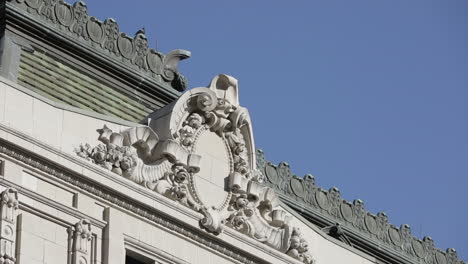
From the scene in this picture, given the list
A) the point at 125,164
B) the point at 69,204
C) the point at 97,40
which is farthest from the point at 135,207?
the point at 97,40


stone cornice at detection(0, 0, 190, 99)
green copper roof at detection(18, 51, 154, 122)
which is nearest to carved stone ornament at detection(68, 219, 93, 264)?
green copper roof at detection(18, 51, 154, 122)

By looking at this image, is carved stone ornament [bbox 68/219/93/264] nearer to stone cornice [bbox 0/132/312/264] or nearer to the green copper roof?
stone cornice [bbox 0/132/312/264]

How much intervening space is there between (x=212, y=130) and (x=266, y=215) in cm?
276

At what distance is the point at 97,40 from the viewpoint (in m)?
53.9

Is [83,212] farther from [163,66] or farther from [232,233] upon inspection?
[163,66]

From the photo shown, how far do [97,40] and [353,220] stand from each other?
10.3m

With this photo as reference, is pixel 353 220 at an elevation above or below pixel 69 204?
above

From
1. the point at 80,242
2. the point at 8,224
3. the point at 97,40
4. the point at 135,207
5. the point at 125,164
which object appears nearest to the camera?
the point at 8,224

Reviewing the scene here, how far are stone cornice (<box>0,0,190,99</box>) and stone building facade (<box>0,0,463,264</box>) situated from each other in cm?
4

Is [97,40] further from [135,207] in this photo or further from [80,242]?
[80,242]

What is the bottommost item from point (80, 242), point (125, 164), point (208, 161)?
point (80, 242)

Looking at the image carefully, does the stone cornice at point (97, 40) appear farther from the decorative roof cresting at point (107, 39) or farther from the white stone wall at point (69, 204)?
the white stone wall at point (69, 204)

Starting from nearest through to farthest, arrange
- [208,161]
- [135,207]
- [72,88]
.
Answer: [135,207] → [208,161] → [72,88]

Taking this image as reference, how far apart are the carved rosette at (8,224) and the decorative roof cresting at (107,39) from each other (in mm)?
7066
